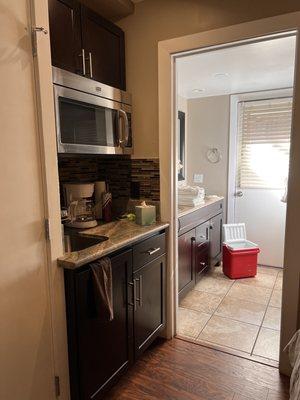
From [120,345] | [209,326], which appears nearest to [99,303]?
[120,345]

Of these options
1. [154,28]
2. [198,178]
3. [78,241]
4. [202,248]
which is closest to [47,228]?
[78,241]

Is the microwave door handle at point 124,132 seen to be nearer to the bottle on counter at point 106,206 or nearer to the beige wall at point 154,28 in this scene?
the beige wall at point 154,28

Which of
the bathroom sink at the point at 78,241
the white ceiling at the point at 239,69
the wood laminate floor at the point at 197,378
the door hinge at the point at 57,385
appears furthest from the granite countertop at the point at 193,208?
the door hinge at the point at 57,385

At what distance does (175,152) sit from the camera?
2.10 metres

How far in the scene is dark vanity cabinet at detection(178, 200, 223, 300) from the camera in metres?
2.66

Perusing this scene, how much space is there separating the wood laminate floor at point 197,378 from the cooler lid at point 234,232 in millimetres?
1747

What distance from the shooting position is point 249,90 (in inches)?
142

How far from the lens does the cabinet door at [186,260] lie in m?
2.62

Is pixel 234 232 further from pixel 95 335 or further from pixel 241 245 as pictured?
pixel 95 335

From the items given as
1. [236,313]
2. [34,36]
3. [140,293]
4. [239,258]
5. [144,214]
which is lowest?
[236,313]

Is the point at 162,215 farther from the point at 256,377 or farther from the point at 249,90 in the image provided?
the point at 249,90

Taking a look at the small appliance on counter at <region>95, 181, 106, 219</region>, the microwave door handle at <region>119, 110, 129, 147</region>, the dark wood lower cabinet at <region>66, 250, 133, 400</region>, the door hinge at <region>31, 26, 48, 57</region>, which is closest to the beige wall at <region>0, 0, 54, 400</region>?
the door hinge at <region>31, 26, 48, 57</region>

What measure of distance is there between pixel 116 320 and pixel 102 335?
0.13m

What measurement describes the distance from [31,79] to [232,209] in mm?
3225
